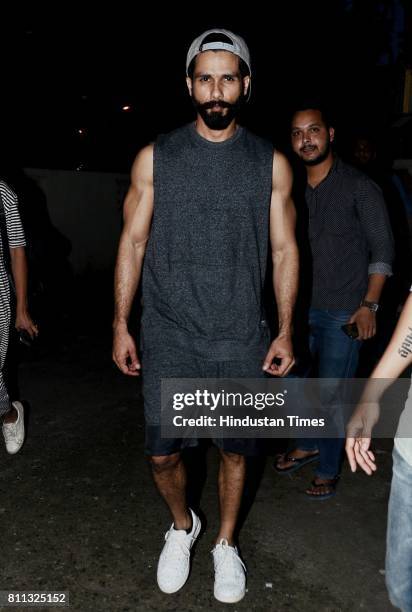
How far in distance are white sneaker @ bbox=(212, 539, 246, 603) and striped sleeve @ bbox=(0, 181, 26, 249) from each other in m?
2.31

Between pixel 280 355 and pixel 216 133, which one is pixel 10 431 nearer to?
pixel 280 355

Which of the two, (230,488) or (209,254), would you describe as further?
(230,488)

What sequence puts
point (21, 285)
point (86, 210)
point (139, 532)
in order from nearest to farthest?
point (139, 532) < point (21, 285) < point (86, 210)

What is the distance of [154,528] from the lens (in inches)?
124

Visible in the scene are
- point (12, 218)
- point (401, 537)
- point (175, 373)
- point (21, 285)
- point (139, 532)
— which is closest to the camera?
point (401, 537)

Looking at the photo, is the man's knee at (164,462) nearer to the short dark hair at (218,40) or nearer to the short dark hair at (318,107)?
the short dark hair at (218,40)

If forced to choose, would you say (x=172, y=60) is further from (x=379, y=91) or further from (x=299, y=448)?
(x=299, y=448)

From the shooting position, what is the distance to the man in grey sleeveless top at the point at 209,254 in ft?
8.21

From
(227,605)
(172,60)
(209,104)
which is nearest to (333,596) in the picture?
(227,605)

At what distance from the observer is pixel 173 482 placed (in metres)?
2.74

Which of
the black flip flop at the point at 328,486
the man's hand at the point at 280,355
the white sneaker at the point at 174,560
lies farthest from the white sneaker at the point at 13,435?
the man's hand at the point at 280,355

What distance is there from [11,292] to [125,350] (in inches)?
66.0

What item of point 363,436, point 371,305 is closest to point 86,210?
point 371,305

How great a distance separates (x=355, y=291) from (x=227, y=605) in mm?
1818
